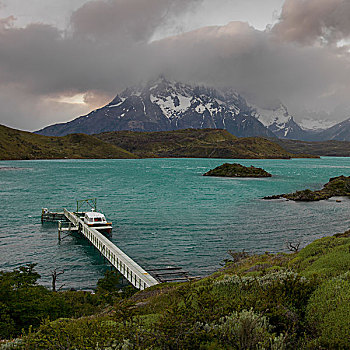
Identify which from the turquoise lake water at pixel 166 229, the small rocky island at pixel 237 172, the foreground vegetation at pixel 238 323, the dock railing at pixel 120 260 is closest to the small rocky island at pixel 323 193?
the turquoise lake water at pixel 166 229

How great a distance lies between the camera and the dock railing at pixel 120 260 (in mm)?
25344

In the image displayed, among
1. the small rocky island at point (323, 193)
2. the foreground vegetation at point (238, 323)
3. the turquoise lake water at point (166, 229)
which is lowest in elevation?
the turquoise lake water at point (166, 229)

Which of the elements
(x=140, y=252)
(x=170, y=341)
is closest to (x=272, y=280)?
(x=170, y=341)

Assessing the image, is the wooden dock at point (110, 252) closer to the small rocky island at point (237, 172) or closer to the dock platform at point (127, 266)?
the dock platform at point (127, 266)

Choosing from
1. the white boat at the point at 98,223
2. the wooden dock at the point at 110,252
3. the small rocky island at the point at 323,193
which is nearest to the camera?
the wooden dock at the point at 110,252

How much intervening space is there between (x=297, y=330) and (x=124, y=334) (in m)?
5.02

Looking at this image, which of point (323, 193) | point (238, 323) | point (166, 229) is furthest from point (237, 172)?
point (238, 323)

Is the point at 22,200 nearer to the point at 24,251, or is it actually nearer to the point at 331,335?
the point at 24,251

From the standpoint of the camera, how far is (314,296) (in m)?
10.5

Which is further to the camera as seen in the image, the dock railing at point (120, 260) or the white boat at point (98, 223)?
the white boat at point (98, 223)

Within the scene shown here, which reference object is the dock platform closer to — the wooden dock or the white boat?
the wooden dock

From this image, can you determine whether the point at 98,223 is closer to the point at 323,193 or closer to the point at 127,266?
the point at 127,266

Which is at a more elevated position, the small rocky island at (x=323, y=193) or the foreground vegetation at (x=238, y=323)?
the foreground vegetation at (x=238, y=323)

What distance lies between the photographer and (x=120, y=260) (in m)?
30.2
